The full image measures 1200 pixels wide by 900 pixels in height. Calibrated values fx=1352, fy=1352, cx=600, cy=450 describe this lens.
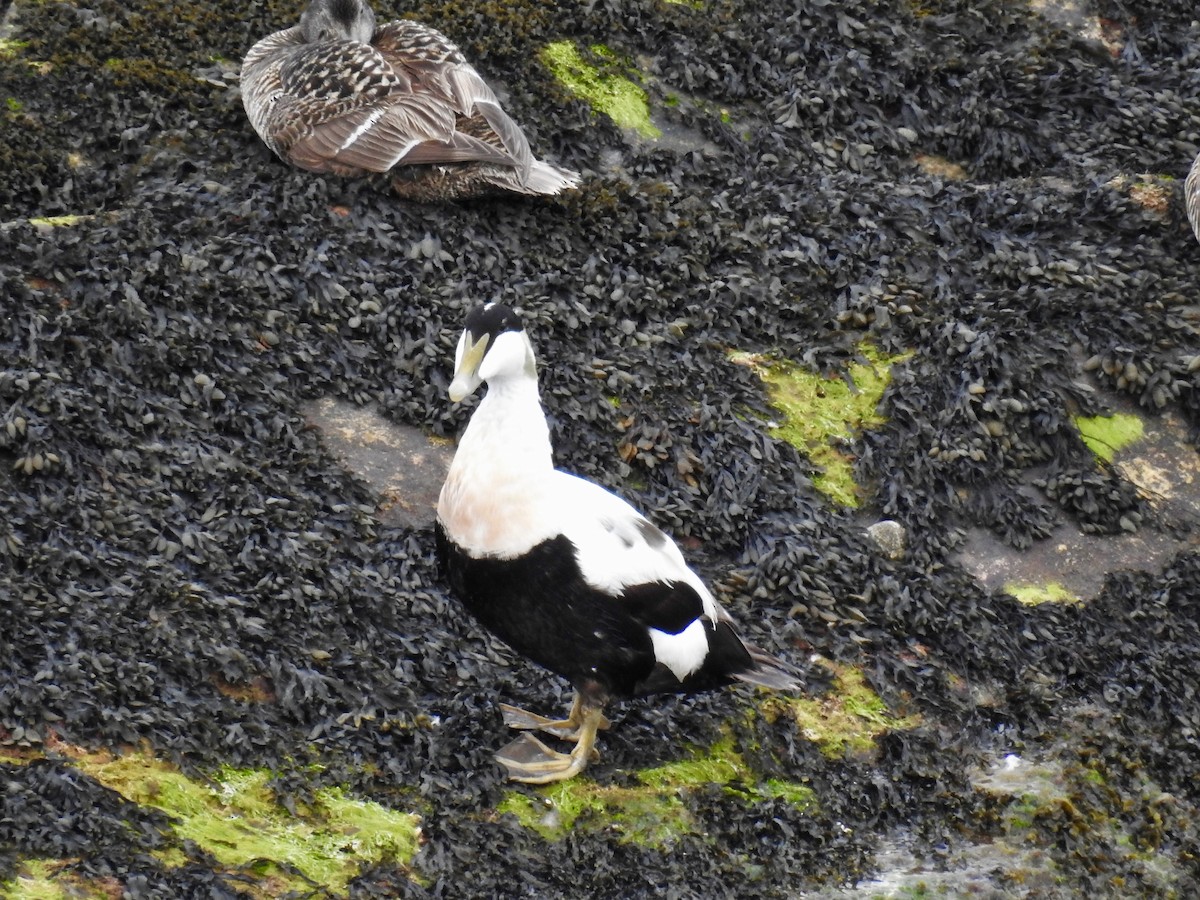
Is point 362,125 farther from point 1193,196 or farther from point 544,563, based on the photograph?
point 1193,196

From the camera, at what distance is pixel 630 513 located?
4645 millimetres

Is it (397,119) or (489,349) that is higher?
(489,349)

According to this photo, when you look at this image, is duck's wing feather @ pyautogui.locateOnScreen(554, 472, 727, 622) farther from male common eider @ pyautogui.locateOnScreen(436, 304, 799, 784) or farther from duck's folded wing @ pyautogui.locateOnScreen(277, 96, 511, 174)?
duck's folded wing @ pyautogui.locateOnScreen(277, 96, 511, 174)

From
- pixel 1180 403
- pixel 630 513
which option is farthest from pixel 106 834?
pixel 1180 403

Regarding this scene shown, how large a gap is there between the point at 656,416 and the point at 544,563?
1862 millimetres

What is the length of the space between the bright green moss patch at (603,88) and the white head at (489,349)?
11.9ft

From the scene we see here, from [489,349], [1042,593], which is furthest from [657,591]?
[1042,593]

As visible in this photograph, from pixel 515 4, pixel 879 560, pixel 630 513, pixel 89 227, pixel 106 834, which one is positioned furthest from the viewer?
pixel 515 4

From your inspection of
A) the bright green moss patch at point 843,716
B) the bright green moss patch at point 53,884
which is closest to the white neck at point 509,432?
the bright green moss patch at point 843,716

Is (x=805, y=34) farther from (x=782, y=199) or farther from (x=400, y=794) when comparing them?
(x=400, y=794)

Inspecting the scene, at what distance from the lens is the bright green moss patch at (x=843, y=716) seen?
501 cm

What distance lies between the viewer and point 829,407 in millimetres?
6414

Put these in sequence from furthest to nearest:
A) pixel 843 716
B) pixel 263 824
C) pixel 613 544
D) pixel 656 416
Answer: pixel 656 416 → pixel 843 716 → pixel 613 544 → pixel 263 824

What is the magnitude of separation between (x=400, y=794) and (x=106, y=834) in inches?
36.5
